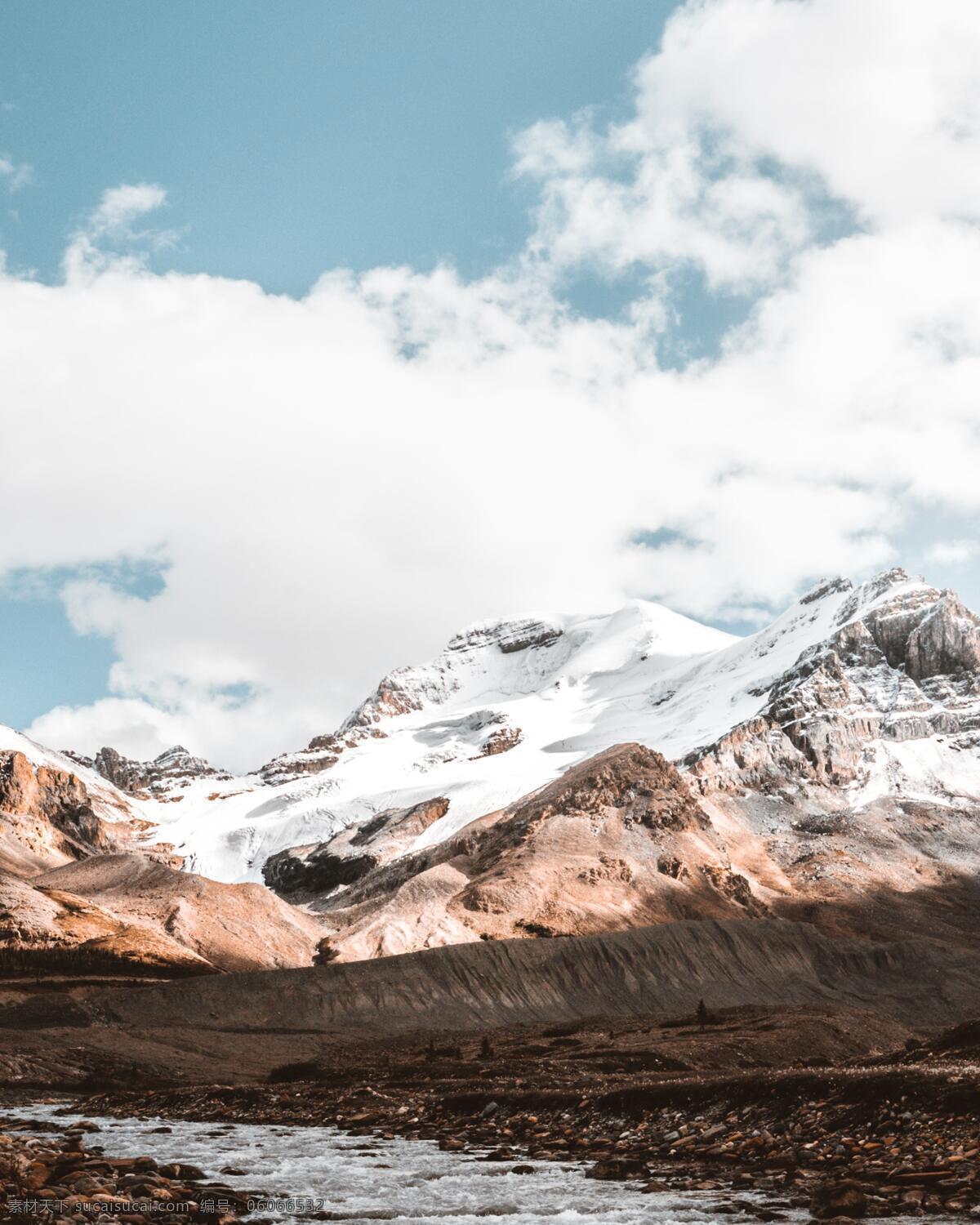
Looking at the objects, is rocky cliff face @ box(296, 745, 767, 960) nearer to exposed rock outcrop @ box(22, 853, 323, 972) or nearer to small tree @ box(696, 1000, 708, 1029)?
exposed rock outcrop @ box(22, 853, 323, 972)

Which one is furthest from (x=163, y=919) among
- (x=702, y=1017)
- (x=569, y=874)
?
(x=702, y=1017)

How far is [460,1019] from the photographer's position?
98812 millimetres

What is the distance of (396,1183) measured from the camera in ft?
89.5

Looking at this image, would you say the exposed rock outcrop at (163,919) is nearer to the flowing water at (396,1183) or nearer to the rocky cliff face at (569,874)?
the rocky cliff face at (569,874)

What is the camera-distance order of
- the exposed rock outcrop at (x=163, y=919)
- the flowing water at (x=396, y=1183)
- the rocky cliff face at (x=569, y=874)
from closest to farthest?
the flowing water at (x=396, y=1183) → the exposed rock outcrop at (x=163, y=919) → the rocky cliff face at (x=569, y=874)

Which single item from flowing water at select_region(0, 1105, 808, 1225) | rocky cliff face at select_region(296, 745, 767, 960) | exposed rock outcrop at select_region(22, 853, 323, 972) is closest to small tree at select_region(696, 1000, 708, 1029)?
rocky cliff face at select_region(296, 745, 767, 960)

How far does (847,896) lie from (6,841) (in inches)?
5028

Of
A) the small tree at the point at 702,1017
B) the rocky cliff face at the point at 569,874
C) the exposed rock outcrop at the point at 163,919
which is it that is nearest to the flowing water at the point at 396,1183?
the small tree at the point at 702,1017

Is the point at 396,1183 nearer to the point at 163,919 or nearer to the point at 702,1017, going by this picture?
the point at 702,1017

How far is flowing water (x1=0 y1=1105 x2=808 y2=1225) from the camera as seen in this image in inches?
894

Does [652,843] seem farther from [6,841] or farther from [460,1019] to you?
[6,841]

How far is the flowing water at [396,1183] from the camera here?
22719 mm

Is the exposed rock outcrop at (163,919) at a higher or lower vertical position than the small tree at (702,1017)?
higher

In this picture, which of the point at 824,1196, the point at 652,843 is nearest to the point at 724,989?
the point at 652,843
